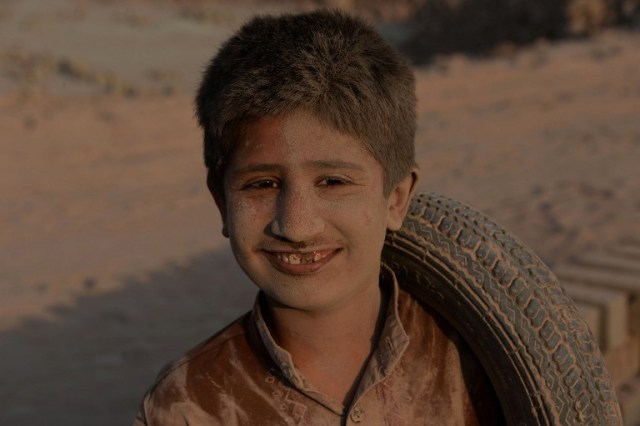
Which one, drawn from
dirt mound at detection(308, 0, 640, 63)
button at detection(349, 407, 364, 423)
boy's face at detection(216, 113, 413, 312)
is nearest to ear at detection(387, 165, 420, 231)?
boy's face at detection(216, 113, 413, 312)

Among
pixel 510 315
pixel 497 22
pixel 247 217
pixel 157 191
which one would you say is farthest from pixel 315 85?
pixel 497 22

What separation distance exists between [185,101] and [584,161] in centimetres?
551

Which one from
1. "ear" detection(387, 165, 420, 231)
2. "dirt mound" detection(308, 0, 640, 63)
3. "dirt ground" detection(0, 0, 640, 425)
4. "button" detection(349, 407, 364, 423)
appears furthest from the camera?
"dirt mound" detection(308, 0, 640, 63)

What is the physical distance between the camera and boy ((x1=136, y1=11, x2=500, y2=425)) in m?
2.03

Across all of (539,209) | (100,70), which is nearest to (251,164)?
(539,209)

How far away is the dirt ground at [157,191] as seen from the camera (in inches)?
207

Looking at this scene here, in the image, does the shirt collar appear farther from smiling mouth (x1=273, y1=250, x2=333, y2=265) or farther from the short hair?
the short hair

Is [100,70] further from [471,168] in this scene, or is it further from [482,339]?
[482,339]

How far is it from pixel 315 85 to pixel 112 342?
3737 millimetres

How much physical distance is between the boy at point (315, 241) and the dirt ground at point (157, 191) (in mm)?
2394

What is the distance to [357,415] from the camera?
2.17 meters

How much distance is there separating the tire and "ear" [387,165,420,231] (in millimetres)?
76

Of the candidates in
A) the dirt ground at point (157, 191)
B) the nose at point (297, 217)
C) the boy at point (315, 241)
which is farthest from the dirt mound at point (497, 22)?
the nose at point (297, 217)

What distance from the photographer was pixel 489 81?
40.2 ft
